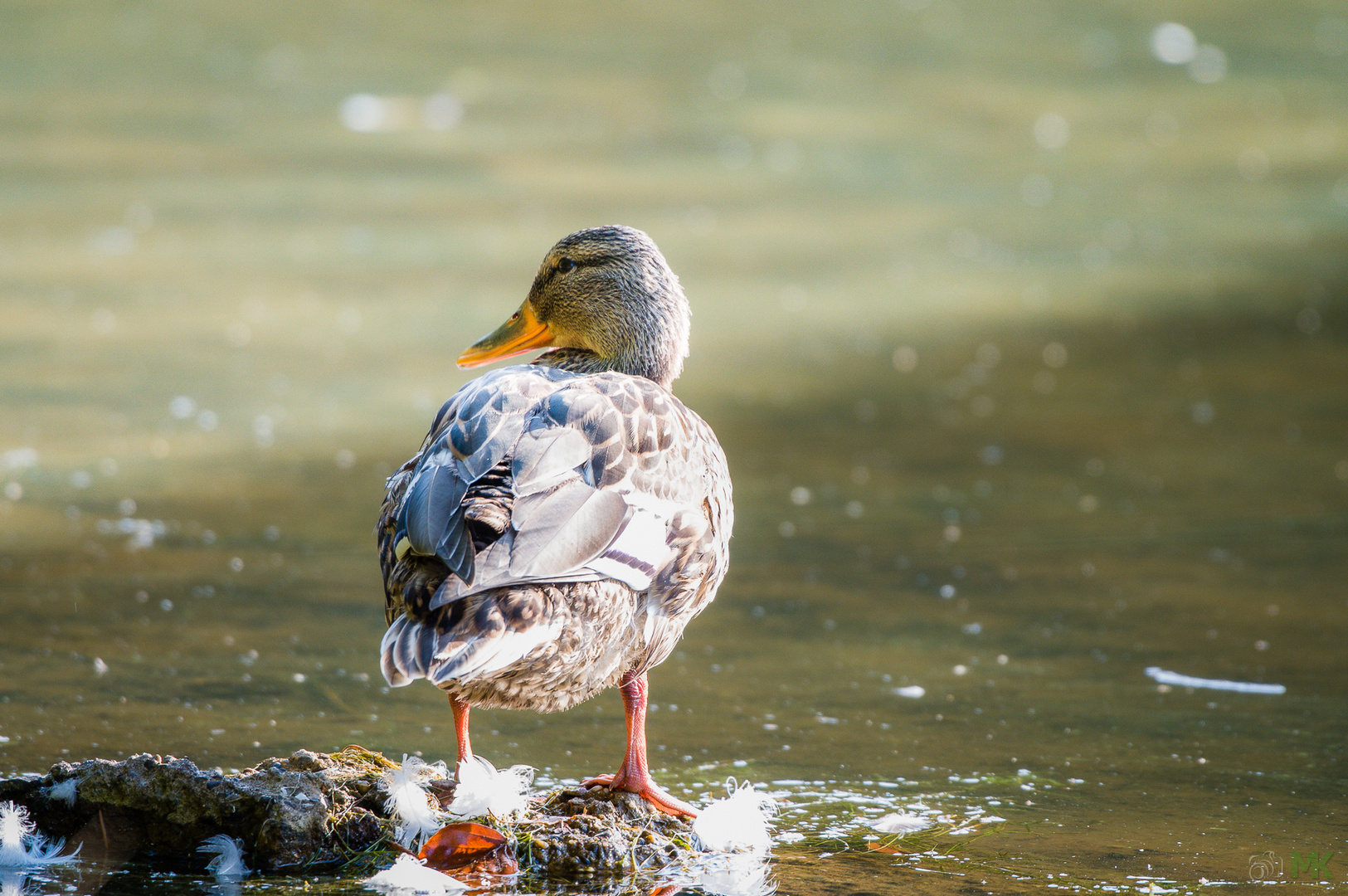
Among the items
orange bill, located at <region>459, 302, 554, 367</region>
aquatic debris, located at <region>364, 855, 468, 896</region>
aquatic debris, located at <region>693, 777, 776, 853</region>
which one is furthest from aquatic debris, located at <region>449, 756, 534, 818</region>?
orange bill, located at <region>459, 302, 554, 367</region>

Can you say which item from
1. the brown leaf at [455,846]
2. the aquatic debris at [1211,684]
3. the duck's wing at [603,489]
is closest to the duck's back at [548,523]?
the duck's wing at [603,489]

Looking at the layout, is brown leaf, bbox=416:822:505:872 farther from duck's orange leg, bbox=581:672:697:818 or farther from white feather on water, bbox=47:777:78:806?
white feather on water, bbox=47:777:78:806

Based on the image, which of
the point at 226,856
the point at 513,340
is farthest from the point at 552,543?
the point at 513,340

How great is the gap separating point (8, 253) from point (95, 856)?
8.25 meters

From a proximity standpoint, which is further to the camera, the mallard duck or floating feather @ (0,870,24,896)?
the mallard duck

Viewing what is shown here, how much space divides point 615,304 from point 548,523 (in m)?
1.48

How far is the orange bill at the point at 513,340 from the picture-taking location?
5.05 meters

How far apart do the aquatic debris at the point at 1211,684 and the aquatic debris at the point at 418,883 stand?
2582mm

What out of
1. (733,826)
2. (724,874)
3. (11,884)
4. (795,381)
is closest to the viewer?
(11,884)

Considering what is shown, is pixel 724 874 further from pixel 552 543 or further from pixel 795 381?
pixel 795 381

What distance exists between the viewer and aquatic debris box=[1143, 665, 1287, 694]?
194 inches

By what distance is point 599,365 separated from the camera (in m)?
4.79

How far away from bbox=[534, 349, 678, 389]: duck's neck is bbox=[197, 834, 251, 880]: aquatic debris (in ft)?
5.80

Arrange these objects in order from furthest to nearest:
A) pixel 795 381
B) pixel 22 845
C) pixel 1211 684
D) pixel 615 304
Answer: pixel 795 381 < pixel 1211 684 < pixel 615 304 < pixel 22 845
